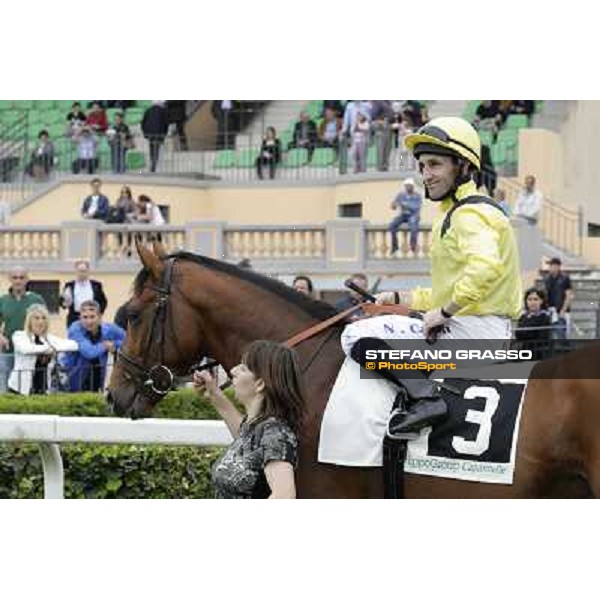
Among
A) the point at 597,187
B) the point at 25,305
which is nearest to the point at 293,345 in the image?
the point at 25,305

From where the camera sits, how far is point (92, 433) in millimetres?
7207

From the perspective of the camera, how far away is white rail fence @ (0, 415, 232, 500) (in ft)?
23.3

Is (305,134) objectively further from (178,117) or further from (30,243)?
(30,243)

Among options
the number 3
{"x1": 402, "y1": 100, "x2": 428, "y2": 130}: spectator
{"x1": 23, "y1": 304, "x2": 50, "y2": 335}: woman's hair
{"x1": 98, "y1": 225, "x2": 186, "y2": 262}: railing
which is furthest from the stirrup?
{"x1": 98, "y1": 225, "x2": 186, "y2": 262}: railing

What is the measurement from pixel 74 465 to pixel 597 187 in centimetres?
954

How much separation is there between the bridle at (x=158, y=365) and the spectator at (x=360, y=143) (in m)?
14.3

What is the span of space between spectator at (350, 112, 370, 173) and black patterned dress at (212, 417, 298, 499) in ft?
51.2

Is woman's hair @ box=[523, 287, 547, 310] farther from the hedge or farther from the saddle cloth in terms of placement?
the saddle cloth

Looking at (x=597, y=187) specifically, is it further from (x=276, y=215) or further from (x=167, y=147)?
(x=167, y=147)

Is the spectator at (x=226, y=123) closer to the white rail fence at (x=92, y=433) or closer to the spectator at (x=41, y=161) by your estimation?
the spectator at (x=41, y=161)

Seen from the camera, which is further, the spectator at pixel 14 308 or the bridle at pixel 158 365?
the spectator at pixel 14 308

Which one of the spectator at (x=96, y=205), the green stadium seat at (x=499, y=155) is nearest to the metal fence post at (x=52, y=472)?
the green stadium seat at (x=499, y=155)

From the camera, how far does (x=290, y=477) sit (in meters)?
5.49

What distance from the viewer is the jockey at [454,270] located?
602 cm
